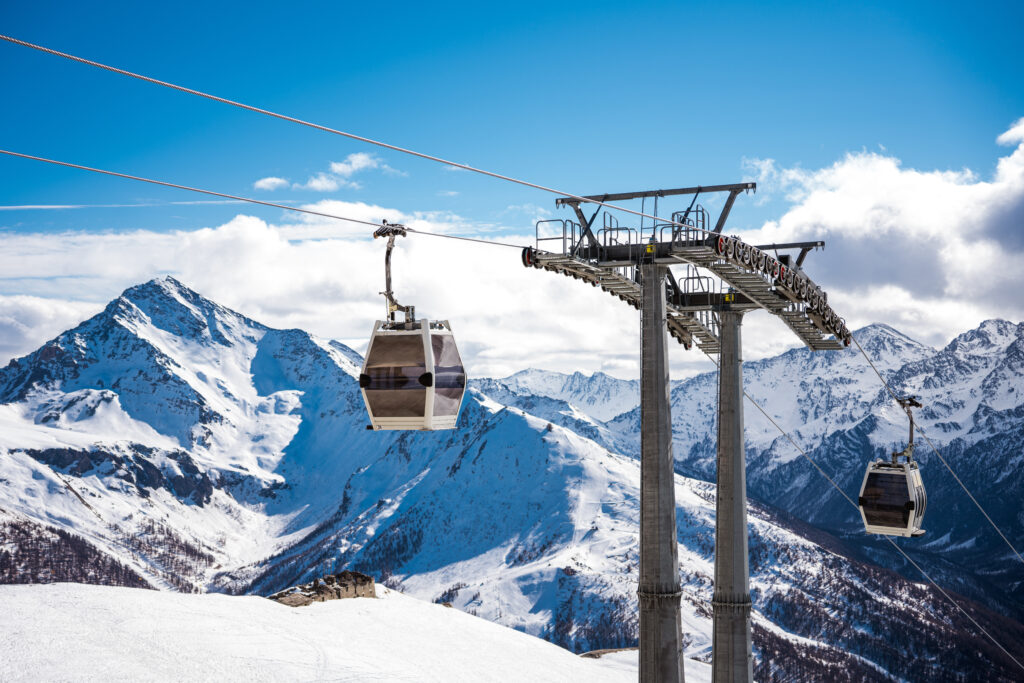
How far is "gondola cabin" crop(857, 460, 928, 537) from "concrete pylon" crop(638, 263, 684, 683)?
33.2 ft

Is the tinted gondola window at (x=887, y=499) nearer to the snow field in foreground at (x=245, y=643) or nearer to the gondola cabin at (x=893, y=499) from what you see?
the gondola cabin at (x=893, y=499)

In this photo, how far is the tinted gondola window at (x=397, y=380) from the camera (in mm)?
15594

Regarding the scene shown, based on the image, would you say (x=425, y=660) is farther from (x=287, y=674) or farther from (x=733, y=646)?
(x=733, y=646)

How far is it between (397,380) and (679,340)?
77.1ft

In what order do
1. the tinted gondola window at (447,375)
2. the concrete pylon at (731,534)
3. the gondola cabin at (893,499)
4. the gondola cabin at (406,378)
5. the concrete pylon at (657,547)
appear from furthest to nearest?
the concrete pylon at (731,534) → the gondola cabin at (893,499) → the concrete pylon at (657,547) → the tinted gondola window at (447,375) → the gondola cabin at (406,378)

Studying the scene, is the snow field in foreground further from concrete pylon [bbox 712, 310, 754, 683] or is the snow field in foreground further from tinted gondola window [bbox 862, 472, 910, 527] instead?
tinted gondola window [bbox 862, 472, 910, 527]

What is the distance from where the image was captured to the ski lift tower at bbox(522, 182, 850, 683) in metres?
24.2

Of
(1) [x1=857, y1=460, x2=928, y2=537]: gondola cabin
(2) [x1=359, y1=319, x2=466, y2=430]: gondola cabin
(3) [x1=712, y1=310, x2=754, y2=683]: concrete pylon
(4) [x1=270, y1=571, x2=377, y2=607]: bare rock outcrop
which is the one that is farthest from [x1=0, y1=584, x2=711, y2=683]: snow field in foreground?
(2) [x1=359, y1=319, x2=466, y2=430]: gondola cabin

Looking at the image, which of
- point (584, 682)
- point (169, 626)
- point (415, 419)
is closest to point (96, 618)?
point (169, 626)

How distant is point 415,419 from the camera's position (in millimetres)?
15789

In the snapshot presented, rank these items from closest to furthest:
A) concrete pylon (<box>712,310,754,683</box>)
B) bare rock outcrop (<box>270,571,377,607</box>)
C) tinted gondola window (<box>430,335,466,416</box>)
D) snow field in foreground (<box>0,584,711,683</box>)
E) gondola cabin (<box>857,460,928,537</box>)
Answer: tinted gondola window (<box>430,335,466,416</box>), gondola cabin (<box>857,460,928,537</box>), concrete pylon (<box>712,310,754,683</box>), snow field in foreground (<box>0,584,711,683</box>), bare rock outcrop (<box>270,571,377,607</box>)

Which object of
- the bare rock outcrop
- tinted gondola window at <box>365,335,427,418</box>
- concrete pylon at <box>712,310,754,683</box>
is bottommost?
the bare rock outcrop

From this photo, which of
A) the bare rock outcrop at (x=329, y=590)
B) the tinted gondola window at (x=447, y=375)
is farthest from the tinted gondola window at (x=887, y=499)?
the bare rock outcrop at (x=329, y=590)

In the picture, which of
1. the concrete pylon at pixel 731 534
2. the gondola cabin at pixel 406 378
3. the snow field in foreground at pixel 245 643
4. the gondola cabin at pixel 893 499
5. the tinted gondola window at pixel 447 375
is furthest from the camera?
the snow field in foreground at pixel 245 643
